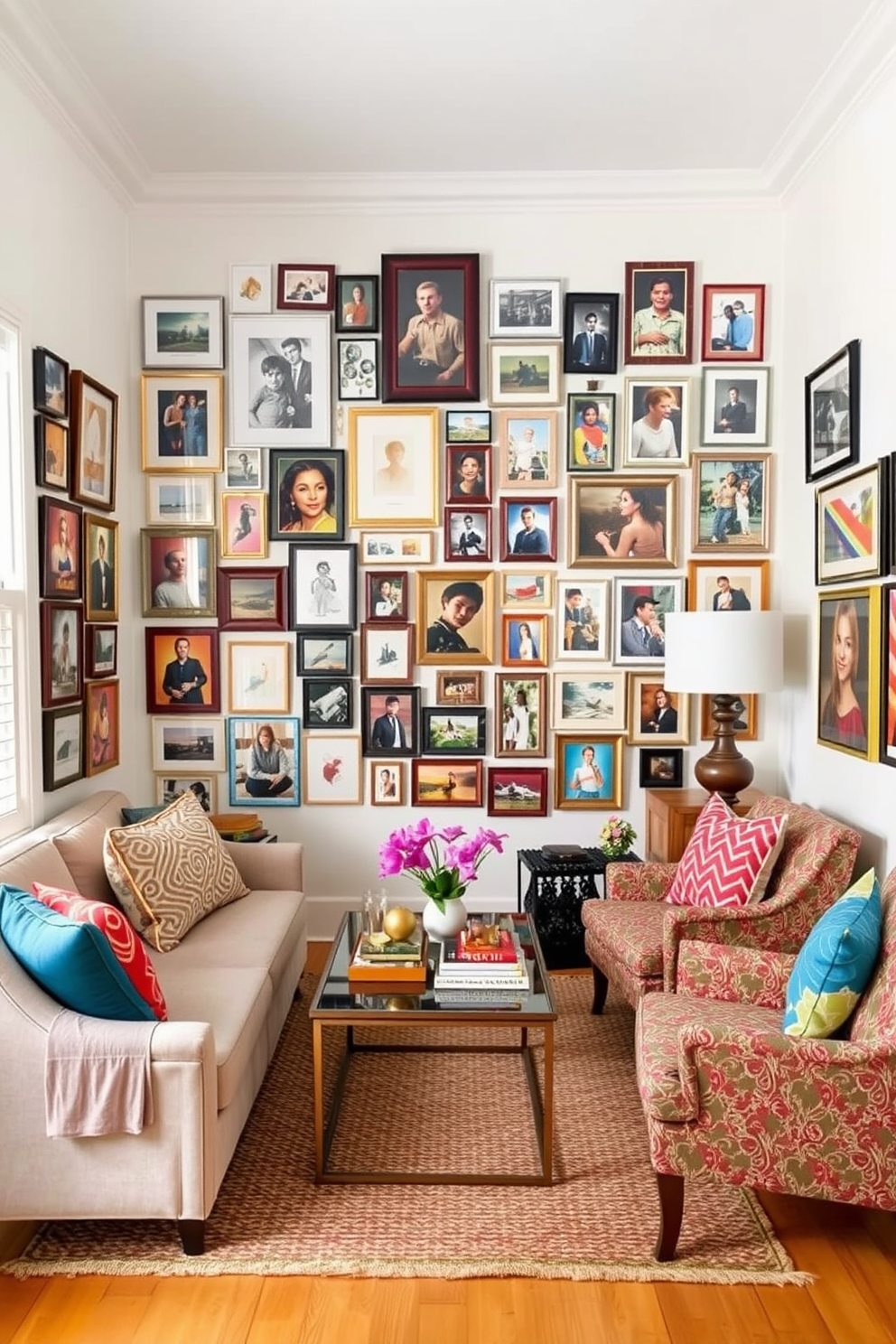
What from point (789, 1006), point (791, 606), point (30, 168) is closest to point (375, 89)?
point (30, 168)

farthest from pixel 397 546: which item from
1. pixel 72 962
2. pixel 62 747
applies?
pixel 72 962

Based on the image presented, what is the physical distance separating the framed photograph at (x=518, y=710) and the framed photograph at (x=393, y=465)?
862 mm

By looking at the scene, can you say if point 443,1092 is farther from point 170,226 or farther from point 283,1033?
point 170,226

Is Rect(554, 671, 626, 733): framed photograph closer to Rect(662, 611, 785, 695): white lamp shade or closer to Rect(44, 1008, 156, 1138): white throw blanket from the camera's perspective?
Rect(662, 611, 785, 695): white lamp shade

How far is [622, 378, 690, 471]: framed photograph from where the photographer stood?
14.6ft

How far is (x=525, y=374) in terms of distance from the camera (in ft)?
14.6

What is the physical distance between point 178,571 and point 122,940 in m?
2.40

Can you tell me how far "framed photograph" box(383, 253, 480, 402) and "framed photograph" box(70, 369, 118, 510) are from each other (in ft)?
4.07

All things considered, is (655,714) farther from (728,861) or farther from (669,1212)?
(669,1212)

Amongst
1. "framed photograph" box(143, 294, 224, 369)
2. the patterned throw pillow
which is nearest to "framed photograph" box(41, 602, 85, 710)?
"framed photograph" box(143, 294, 224, 369)

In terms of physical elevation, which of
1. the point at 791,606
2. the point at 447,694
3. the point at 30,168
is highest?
the point at 30,168

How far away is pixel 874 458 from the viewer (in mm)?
3377

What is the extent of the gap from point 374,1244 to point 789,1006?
1.22 metres

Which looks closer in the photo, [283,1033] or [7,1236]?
[7,1236]
